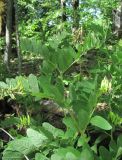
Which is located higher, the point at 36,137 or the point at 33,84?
the point at 33,84

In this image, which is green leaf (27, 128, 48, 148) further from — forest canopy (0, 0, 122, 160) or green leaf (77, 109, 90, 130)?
green leaf (77, 109, 90, 130)

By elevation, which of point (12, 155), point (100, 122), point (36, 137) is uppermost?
point (100, 122)

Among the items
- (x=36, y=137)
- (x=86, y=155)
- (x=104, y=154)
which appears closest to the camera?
(x=86, y=155)

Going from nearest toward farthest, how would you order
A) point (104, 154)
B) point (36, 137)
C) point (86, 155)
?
point (86, 155)
point (104, 154)
point (36, 137)

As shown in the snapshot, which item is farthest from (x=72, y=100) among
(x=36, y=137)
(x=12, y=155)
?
(x=12, y=155)

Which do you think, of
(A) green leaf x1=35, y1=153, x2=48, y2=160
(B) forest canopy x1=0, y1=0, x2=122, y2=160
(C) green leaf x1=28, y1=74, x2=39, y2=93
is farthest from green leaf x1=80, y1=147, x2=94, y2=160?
(C) green leaf x1=28, y1=74, x2=39, y2=93

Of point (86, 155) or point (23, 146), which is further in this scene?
point (23, 146)

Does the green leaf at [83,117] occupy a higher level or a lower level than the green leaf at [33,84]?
lower

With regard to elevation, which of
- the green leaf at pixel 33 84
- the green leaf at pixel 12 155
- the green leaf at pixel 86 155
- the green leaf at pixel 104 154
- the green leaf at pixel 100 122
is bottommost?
the green leaf at pixel 12 155

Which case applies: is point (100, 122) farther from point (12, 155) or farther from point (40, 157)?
point (12, 155)

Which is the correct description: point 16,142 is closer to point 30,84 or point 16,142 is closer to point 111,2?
point 30,84

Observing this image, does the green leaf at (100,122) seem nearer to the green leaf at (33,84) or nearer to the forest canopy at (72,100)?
the forest canopy at (72,100)

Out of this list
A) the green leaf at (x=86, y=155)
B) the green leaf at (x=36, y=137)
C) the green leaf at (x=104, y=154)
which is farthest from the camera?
the green leaf at (x=36, y=137)

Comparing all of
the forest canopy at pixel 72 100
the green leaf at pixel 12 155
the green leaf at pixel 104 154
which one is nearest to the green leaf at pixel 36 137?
the forest canopy at pixel 72 100
